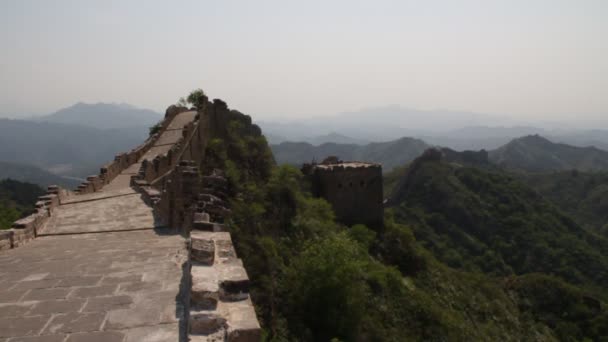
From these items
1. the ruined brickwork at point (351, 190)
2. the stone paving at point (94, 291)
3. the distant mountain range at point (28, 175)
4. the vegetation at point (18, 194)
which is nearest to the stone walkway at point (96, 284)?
the stone paving at point (94, 291)

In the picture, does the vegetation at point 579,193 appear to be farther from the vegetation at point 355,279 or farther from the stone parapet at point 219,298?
the stone parapet at point 219,298

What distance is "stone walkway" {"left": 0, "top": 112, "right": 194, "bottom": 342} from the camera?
4797mm

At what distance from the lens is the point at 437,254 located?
4547cm

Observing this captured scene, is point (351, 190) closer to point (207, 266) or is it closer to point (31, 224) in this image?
point (31, 224)

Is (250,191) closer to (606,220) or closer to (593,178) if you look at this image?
(606,220)

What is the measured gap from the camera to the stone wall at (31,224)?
8.75 m

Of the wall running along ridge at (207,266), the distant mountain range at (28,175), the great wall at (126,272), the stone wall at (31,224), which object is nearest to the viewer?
Answer: the wall running along ridge at (207,266)

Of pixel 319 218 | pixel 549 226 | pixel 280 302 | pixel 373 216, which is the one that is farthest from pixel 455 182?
pixel 280 302

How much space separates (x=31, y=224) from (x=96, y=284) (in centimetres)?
Result: 476

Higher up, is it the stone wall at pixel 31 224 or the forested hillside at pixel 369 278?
the stone wall at pixel 31 224

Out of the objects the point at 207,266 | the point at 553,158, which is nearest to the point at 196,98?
the point at 207,266

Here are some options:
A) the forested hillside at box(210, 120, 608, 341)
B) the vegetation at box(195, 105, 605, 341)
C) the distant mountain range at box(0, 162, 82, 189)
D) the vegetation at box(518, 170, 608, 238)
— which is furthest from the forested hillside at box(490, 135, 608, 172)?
the distant mountain range at box(0, 162, 82, 189)

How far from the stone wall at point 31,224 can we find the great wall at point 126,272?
22mm

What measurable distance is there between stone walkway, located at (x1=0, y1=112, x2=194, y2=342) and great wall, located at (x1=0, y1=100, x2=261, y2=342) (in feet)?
0.05
